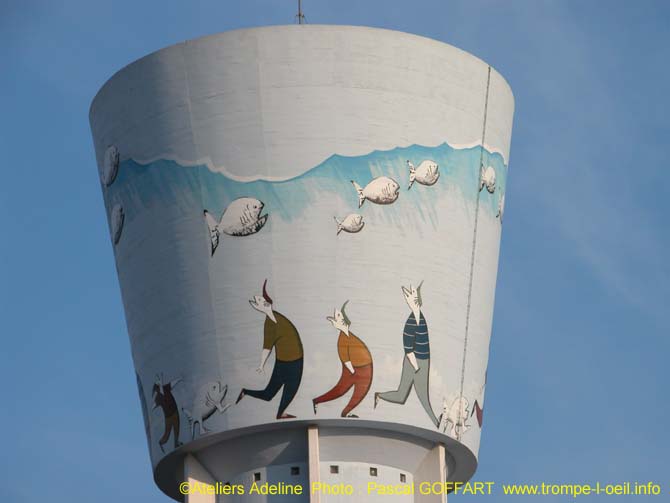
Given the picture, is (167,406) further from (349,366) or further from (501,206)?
(501,206)

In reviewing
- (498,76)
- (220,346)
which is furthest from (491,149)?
(220,346)

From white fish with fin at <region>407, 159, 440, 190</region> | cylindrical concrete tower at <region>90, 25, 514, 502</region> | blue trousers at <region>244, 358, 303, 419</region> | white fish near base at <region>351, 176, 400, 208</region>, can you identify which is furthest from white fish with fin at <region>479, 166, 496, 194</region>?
blue trousers at <region>244, 358, 303, 419</region>

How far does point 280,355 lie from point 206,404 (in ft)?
6.10

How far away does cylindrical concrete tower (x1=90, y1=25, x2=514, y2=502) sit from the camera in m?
36.4

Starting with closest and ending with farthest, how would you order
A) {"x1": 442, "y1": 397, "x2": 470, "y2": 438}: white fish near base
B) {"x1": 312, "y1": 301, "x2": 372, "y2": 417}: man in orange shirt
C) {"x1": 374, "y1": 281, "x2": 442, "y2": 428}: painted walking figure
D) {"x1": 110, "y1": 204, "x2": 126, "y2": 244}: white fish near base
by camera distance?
{"x1": 312, "y1": 301, "x2": 372, "y2": 417}: man in orange shirt < {"x1": 374, "y1": 281, "x2": 442, "y2": 428}: painted walking figure < {"x1": 442, "y1": 397, "x2": 470, "y2": 438}: white fish near base < {"x1": 110, "y1": 204, "x2": 126, "y2": 244}: white fish near base

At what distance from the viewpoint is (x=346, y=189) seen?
121 feet

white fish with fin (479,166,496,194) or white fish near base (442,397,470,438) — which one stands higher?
white fish with fin (479,166,496,194)

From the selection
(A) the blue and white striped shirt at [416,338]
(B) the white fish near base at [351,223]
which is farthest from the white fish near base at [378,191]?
(A) the blue and white striped shirt at [416,338]

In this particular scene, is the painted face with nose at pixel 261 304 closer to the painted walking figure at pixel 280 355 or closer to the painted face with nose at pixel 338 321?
the painted walking figure at pixel 280 355

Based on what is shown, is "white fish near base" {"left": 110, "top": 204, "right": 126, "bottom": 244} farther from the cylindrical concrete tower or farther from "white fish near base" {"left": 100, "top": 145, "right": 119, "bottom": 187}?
the cylindrical concrete tower

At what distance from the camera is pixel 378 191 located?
121 ft

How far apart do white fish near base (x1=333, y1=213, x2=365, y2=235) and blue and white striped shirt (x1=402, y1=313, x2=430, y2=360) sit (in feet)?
6.90

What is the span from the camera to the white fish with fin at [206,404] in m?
36.5

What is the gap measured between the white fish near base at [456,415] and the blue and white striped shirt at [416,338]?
1194 mm
